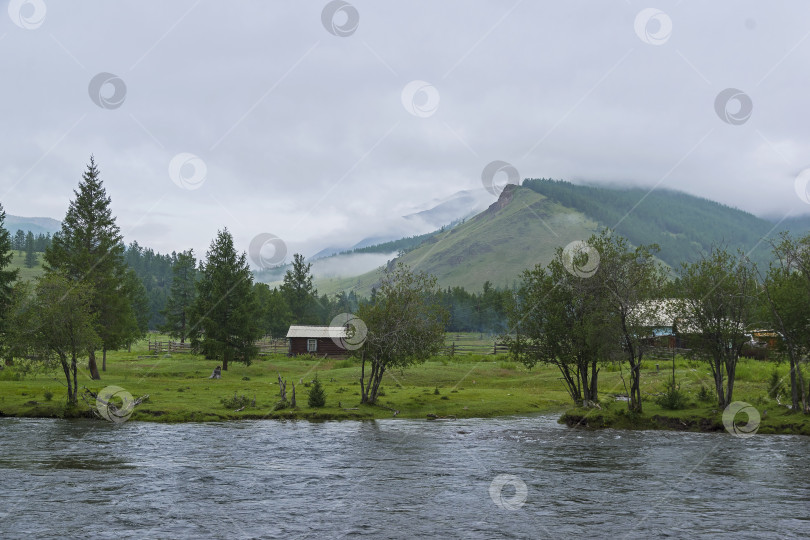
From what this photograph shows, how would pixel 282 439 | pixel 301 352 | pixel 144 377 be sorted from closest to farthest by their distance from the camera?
pixel 282 439
pixel 144 377
pixel 301 352

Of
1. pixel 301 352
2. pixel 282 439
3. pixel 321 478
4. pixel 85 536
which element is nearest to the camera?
pixel 85 536

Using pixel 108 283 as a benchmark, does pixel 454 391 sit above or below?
below

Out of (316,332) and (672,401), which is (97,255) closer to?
(316,332)

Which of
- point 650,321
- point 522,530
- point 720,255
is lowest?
point 522,530

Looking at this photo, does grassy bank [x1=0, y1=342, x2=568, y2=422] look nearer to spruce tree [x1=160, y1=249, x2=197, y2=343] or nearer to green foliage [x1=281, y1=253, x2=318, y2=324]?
spruce tree [x1=160, y1=249, x2=197, y2=343]

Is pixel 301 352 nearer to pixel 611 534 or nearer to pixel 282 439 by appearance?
pixel 282 439

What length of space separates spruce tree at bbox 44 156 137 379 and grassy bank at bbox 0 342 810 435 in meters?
5.91

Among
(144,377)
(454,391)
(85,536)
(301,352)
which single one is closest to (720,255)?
(454,391)

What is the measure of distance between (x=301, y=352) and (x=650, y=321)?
7308cm

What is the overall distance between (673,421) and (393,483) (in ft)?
82.8

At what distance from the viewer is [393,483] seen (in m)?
26.9

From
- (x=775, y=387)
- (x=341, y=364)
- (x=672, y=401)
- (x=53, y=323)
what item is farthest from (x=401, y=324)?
(x=341, y=364)

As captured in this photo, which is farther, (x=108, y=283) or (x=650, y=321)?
(x=108, y=283)

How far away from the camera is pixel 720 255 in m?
44.9
